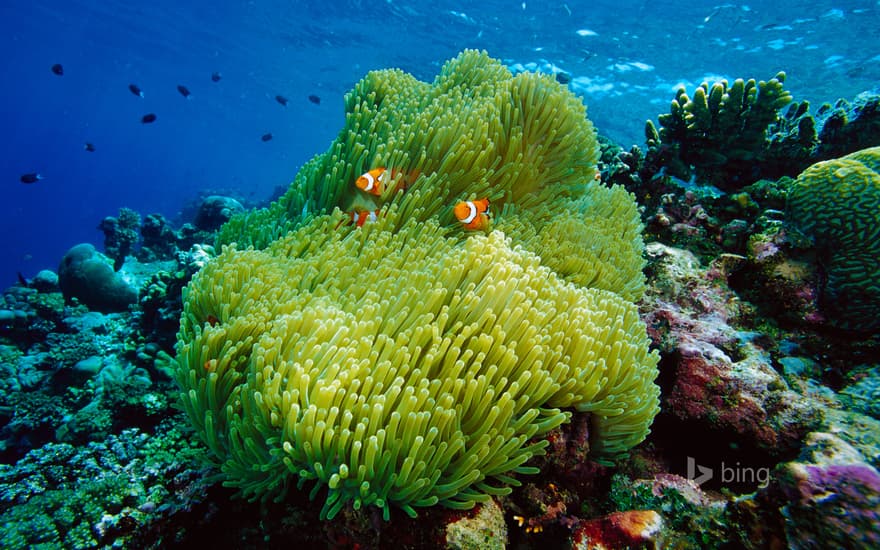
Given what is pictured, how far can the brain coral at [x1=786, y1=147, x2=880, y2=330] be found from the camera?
12.4 feet

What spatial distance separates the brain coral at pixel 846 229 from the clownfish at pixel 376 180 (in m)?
3.99

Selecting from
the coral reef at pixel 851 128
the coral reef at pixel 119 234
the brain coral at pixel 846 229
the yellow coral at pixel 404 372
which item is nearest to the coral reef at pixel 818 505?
the yellow coral at pixel 404 372

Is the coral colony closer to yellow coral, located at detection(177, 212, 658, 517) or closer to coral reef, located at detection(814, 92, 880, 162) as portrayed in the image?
yellow coral, located at detection(177, 212, 658, 517)

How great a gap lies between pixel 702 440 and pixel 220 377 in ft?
10.7

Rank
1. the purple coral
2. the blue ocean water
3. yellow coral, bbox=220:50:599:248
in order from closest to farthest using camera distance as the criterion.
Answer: the purple coral
yellow coral, bbox=220:50:599:248
the blue ocean water

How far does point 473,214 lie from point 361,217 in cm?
91

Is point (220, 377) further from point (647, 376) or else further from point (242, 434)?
point (647, 376)

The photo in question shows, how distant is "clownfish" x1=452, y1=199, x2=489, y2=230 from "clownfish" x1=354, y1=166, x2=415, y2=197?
62cm

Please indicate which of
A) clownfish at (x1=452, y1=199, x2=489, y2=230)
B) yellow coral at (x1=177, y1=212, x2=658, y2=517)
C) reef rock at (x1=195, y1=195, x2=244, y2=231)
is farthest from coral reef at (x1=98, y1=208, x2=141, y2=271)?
clownfish at (x1=452, y1=199, x2=489, y2=230)

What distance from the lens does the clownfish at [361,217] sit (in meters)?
3.46

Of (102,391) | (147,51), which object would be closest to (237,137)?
(147,51)

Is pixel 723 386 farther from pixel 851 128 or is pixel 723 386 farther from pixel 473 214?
pixel 851 128

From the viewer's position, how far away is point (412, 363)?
2088 millimetres

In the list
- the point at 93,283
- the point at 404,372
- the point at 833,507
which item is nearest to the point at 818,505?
the point at 833,507
